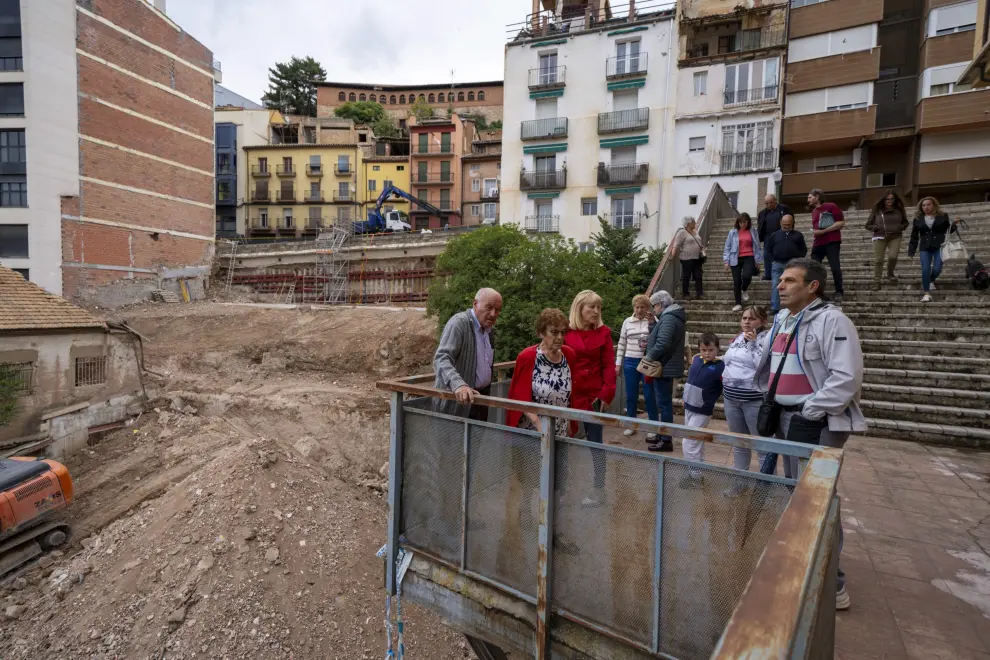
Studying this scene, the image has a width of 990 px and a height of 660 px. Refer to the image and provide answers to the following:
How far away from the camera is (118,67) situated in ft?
88.1

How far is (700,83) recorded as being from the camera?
2586 cm

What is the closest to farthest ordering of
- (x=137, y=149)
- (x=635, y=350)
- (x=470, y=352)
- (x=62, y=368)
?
(x=470, y=352) < (x=635, y=350) < (x=62, y=368) < (x=137, y=149)

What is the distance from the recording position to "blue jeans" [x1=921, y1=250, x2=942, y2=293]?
852 cm

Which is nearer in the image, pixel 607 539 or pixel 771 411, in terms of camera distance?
pixel 607 539

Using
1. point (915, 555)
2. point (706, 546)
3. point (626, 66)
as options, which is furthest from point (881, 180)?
point (706, 546)

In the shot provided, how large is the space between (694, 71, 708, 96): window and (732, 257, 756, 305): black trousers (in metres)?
20.6

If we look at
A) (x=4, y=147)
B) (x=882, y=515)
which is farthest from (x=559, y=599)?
(x=4, y=147)

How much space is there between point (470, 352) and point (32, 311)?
17.8m

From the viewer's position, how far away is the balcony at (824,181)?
2497cm

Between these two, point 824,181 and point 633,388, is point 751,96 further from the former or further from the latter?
point 633,388

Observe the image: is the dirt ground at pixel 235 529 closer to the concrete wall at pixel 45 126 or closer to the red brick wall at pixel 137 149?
the concrete wall at pixel 45 126

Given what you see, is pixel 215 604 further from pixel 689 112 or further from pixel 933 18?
pixel 933 18

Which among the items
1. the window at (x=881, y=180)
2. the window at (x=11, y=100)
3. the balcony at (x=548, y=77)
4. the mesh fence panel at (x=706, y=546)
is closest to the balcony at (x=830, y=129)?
the window at (x=881, y=180)

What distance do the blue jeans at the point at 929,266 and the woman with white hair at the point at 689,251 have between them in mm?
3440
